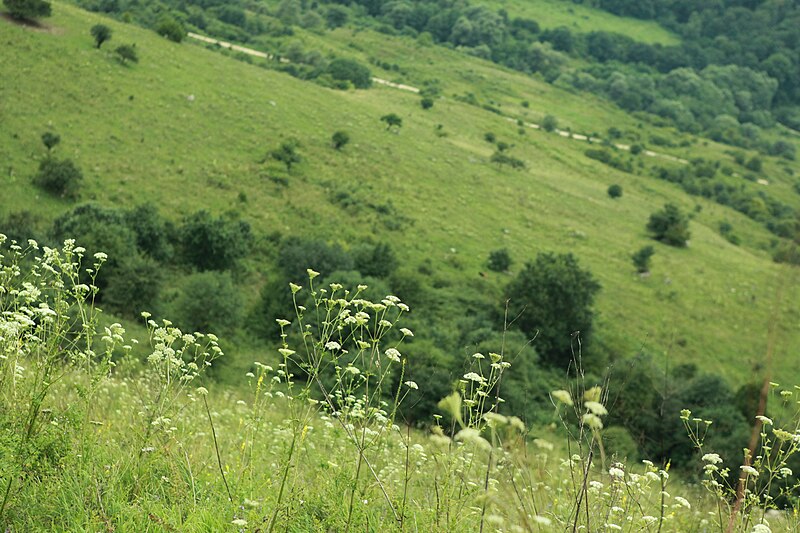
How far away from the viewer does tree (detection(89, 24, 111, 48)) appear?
2162 inches

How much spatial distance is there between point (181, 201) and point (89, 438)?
39242 millimetres

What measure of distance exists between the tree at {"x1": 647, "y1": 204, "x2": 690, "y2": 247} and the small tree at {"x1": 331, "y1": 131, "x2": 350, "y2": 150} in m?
27.5

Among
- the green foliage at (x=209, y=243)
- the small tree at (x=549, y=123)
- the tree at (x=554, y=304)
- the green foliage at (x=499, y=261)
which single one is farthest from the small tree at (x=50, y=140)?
the small tree at (x=549, y=123)

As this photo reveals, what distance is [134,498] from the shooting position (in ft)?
14.4

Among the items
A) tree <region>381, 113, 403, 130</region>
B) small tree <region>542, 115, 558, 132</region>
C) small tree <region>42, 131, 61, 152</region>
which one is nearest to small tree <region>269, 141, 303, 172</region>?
small tree <region>42, 131, 61, 152</region>

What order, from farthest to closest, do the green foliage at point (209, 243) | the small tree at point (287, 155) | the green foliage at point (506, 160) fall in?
the green foliage at point (506, 160) → the small tree at point (287, 155) → the green foliage at point (209, 243)

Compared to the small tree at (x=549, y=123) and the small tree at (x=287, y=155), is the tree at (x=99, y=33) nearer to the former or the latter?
the small tree at (x=287, y=155)

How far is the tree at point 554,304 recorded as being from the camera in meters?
40.2

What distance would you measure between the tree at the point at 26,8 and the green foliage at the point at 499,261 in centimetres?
3765

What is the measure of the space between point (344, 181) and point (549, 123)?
48871 mm

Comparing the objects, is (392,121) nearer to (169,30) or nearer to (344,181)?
(344,181)

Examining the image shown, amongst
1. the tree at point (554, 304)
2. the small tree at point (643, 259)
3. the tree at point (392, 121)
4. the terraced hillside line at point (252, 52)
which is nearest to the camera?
the tree at point (554, 304)

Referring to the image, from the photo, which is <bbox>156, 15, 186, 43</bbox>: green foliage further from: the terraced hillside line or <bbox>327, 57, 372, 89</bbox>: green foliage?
<bbox>327, 57, 372, 89</bbox>: green foliage

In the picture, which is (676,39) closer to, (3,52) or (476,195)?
(476,195)
